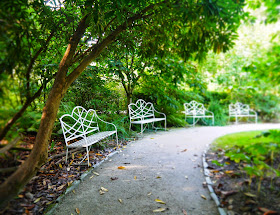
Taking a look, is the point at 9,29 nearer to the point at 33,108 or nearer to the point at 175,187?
the point at 33,108

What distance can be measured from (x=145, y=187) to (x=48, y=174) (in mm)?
1714

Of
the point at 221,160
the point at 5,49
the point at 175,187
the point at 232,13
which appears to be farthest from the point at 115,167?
the point at 232,13

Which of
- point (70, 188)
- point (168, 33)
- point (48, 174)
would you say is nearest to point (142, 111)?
point (48, 174)

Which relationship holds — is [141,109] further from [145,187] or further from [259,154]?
[259,154]

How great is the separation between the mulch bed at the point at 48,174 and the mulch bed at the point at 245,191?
1.49m

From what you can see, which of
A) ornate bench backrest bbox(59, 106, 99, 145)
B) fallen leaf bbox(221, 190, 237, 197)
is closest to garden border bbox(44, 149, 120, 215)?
ornate bench backrest bbox(59, 106, 99, 145)

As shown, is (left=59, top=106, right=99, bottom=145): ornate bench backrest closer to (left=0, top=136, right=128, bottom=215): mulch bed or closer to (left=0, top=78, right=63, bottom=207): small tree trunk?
(left=0, top=136, right=128, bottom=215): mulch bed

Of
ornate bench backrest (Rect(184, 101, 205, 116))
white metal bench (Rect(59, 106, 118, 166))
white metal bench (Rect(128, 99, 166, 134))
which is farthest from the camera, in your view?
ornate bench backrest (Rect(184, 101, 205, 116))

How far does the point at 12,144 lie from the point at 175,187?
2221mm

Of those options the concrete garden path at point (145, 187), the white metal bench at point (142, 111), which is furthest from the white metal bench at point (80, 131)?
the white metal bench at point (142, 111)

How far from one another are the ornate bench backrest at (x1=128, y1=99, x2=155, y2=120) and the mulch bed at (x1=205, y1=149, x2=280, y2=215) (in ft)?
18.0

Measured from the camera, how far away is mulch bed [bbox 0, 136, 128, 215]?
1.24 m

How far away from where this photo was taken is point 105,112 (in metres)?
6.51

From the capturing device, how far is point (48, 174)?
3154 millimetres
